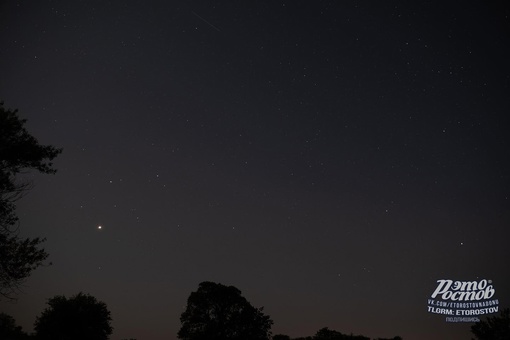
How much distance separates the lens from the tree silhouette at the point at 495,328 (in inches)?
1091

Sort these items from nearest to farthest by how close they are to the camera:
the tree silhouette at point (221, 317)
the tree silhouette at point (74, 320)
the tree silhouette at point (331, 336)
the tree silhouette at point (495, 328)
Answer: the tree silhouette at point (495, 328) → the tree silhouette at point (74, 320) → the tree silhouette at point (221, 317) → the tree silhouette at point (331, 336)

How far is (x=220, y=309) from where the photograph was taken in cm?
5516

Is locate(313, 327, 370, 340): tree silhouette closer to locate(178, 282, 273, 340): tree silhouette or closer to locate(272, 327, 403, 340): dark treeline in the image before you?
locate(272, 327, 403, 340): dark treeline

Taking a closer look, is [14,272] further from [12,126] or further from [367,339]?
[367,339]

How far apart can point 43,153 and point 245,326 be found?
43.0 meters

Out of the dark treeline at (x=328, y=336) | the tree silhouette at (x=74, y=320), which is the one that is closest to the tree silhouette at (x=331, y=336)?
the dark treeline at (x=328, y=336)

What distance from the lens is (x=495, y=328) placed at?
1133 inches

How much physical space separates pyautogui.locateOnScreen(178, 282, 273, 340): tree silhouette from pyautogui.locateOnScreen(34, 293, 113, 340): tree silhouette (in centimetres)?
1155

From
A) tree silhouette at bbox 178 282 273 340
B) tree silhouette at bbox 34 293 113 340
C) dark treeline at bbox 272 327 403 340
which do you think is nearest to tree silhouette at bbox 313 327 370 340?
dark treeline at bbox 272 327 403 340

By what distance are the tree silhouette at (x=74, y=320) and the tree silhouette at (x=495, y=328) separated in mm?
41873

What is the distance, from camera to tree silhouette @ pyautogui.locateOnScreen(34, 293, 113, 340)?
44.7 m

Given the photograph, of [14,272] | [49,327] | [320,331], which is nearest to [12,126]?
[14,272]

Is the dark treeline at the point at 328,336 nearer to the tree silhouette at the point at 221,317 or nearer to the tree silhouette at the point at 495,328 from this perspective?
the tree silhouette at the point at 221,317

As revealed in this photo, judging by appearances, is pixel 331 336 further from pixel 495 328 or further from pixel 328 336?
pixel 495 328
